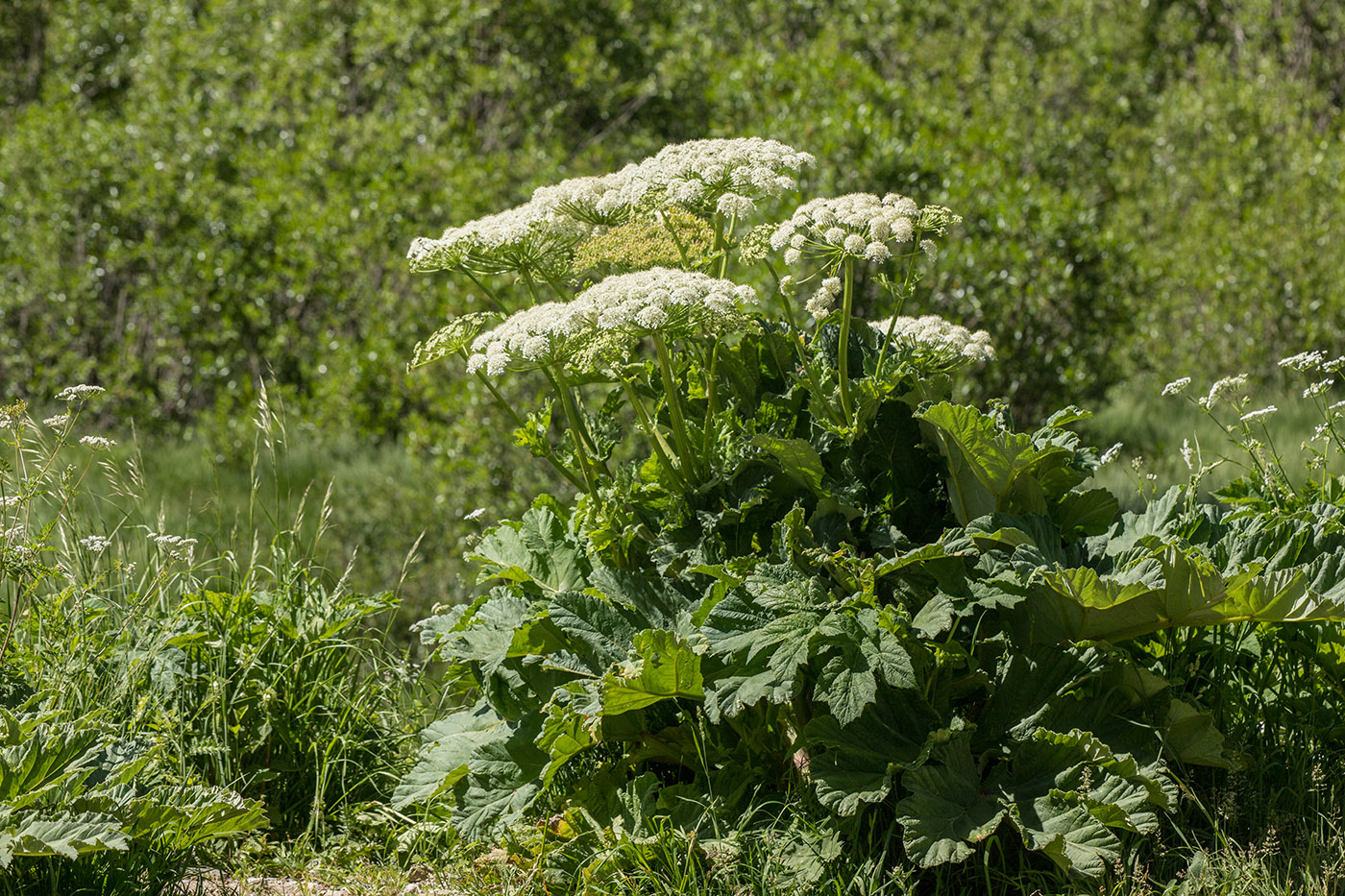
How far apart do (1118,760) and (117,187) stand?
26.6 feet

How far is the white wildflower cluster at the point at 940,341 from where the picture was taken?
2662mm

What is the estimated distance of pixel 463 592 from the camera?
5309 millimetres

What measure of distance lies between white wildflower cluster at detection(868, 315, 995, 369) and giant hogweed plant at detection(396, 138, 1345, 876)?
0.01 metres

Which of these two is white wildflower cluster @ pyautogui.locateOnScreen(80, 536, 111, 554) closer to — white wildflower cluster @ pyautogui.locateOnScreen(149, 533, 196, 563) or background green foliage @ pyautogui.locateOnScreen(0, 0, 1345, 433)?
white wildflower cluster @ pyautogui.locateOnScreen(149, 533, 196, 563)

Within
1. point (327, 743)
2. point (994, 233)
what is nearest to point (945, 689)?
point (327, 743)

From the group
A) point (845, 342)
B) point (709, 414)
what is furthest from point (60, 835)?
point (845, 342)

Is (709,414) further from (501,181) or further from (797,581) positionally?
(501,181)

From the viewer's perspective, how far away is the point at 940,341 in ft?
9.05

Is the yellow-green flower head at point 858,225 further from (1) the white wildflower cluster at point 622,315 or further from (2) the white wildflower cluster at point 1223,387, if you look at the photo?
(2) the white wildflower cluster at point 1223,387

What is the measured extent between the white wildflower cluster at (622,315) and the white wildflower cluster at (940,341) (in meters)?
0.44

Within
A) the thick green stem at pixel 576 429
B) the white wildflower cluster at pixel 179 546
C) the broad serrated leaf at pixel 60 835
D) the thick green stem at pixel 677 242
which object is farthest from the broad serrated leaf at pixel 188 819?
the thick green stem at pixel 677 242

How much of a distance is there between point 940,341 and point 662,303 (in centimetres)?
77

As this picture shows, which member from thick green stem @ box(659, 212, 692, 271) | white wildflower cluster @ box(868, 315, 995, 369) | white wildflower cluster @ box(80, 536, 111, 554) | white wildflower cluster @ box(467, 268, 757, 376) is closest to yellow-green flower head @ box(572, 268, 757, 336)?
white wildflower cluster @ box(467, 268, 757, 376)

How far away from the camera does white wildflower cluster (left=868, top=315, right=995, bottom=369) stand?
266 cm
